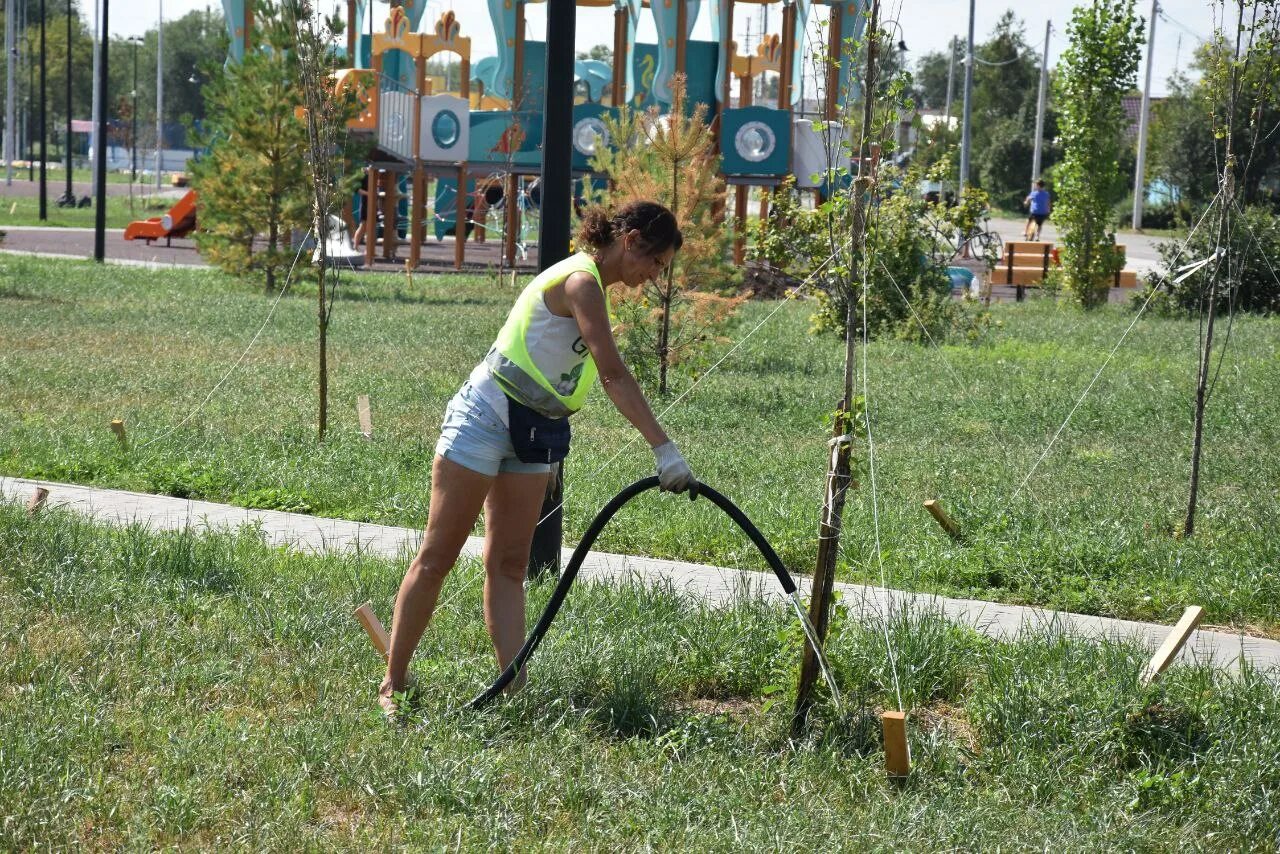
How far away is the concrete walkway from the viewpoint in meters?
5.57

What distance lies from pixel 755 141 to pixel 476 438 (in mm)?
23444

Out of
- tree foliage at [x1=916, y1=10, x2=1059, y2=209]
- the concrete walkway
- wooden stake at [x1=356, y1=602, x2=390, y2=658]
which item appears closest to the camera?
wooden stake at [x1=356, y1=602, x2=390, y2=658]

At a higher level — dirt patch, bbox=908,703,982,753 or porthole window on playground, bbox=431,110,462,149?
porthole window on playground, bbox=431,110,462,149

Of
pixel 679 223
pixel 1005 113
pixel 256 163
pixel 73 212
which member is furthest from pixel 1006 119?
pixel 679 223

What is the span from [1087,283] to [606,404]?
12697 mm

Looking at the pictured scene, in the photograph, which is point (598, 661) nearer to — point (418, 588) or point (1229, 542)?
point (418, 588)

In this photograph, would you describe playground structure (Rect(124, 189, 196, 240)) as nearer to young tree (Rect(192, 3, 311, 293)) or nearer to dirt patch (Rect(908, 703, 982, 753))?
young tree (Rect(192, 3, 311, 293))

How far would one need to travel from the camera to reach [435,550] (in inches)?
176

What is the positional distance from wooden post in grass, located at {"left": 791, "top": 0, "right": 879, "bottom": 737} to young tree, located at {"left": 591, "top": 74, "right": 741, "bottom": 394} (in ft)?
26.5

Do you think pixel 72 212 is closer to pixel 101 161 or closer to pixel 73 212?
pixel 73 212

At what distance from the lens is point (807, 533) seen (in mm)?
7016

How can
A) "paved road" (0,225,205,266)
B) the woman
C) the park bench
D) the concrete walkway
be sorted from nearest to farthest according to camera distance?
the woman < the concrete walkway < the park bench < "paved road" (0,225,205,266)

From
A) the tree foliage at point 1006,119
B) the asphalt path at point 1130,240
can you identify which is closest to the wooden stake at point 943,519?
the asphalt path at point 1130,240

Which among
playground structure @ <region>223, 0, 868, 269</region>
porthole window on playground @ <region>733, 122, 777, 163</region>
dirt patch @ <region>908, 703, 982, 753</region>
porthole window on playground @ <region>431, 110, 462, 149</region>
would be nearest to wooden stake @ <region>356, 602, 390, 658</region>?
dirt patch @ <region>908, 703, 982, 753</region>
